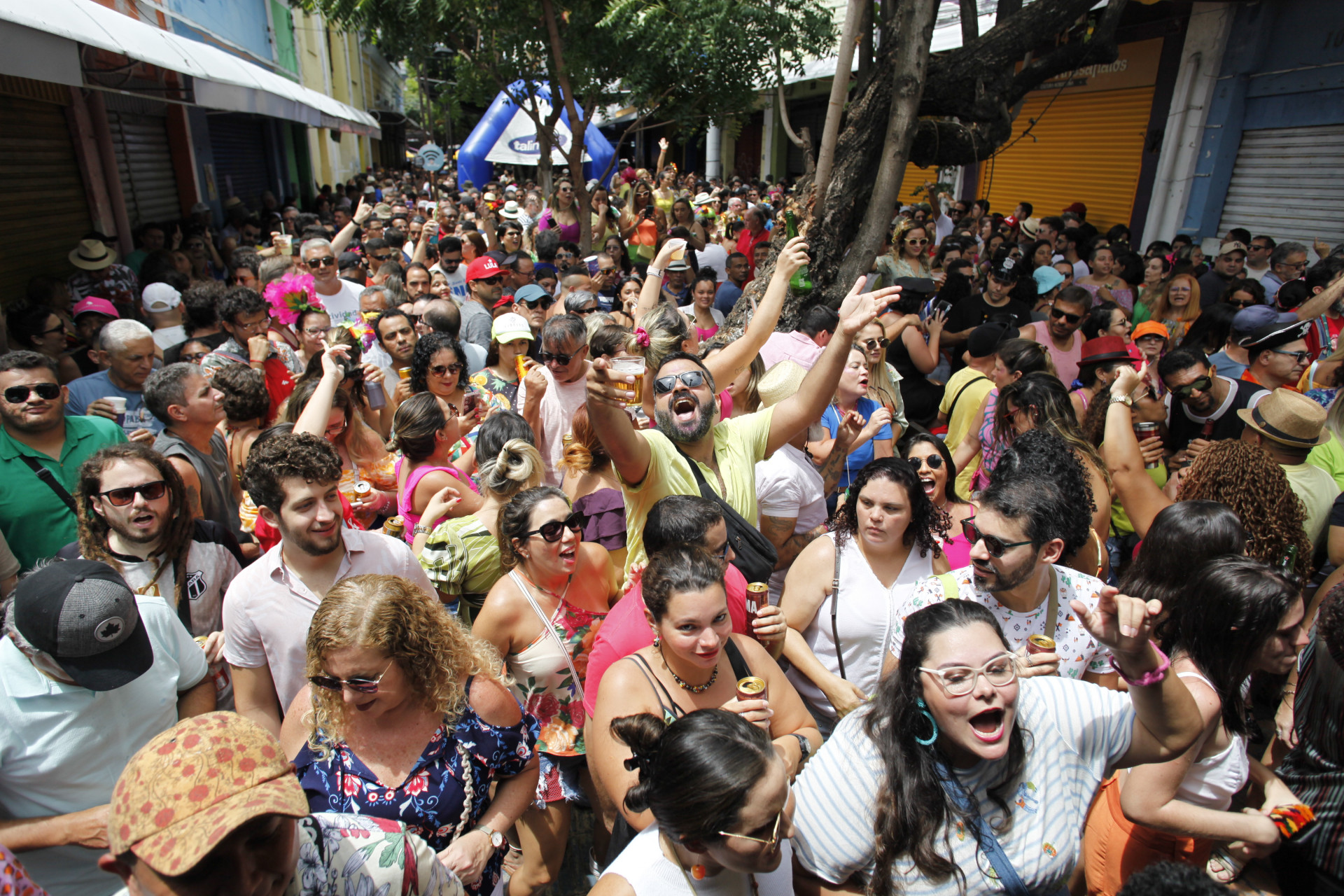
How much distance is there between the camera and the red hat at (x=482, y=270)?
6738 mm

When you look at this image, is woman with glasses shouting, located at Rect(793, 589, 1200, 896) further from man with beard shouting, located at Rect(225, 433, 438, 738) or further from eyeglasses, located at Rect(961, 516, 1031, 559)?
man with beard shouting, located at Rect(225, 433, 438, 738)

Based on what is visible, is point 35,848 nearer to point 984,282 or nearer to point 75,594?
point 75,594

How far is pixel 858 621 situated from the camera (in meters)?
2.71

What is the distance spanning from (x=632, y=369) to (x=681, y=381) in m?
0.63

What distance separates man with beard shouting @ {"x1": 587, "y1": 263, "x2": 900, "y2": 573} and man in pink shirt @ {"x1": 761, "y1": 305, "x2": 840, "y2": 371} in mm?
1402

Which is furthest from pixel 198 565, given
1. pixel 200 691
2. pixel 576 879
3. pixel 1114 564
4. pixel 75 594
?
pixel 1114 564

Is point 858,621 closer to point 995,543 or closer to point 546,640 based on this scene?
point 995,543

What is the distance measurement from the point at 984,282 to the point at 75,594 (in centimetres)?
951

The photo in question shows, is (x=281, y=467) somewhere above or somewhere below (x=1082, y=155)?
below

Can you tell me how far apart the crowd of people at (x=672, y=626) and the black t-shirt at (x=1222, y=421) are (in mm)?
21

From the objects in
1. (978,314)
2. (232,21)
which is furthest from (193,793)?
(232,21)

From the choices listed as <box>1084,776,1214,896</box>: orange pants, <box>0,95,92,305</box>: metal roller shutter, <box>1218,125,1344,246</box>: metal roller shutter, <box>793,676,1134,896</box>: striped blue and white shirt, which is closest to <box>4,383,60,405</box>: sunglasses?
<box>793,676,1134,896</box>: striped blue and white shirt

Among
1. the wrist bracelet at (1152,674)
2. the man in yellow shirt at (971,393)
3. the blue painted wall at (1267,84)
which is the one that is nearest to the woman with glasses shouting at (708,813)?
the wrist bracelet at (1152,674)

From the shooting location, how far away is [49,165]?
851cm
